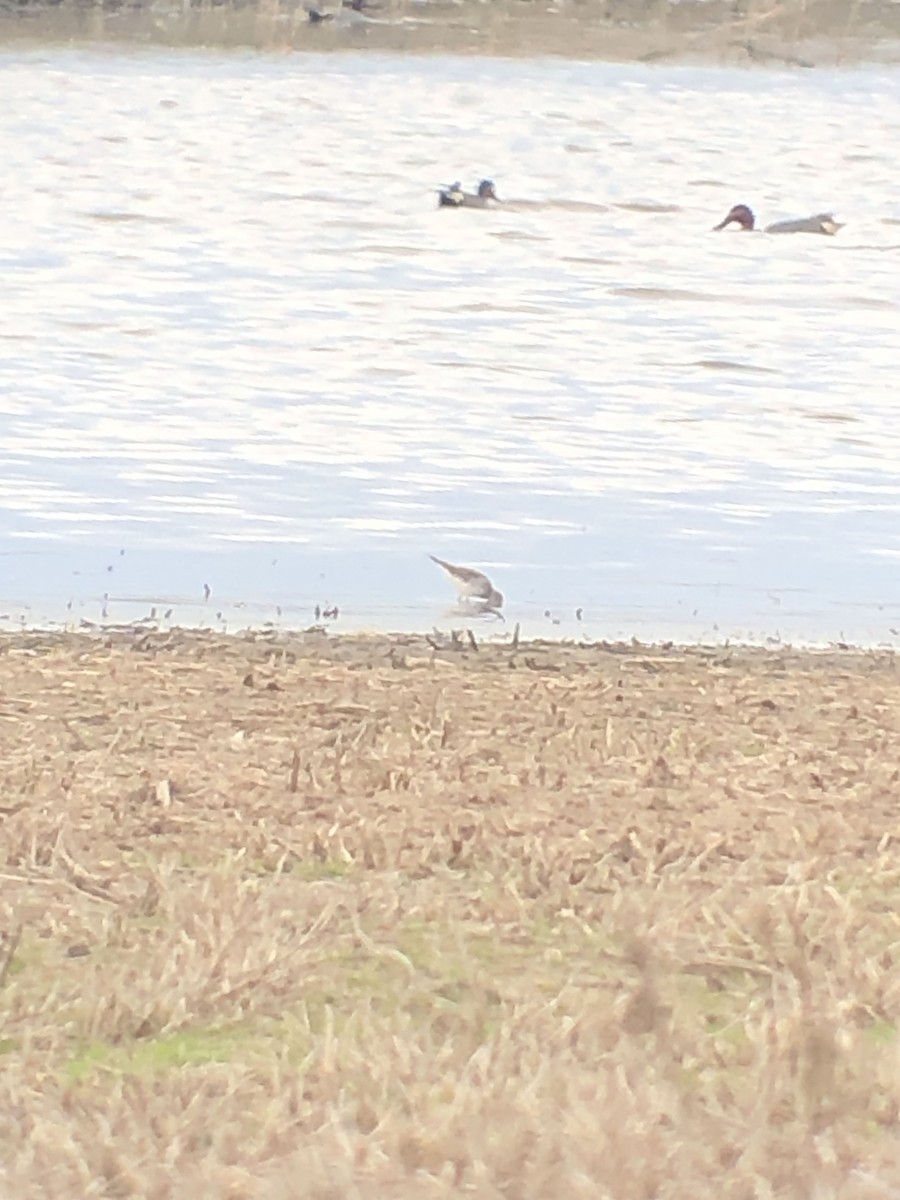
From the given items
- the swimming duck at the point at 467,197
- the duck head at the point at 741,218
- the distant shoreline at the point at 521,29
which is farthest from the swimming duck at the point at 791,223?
the distant shoreline at the point at 521,29

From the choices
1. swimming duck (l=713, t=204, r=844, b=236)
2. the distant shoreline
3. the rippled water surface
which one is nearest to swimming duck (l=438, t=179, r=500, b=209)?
the rippled water surface

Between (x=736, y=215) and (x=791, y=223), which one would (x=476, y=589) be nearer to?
(x=791, y=223)

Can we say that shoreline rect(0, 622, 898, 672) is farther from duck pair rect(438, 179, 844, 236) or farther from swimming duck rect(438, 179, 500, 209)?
swimming duck rect(438, 179, 500, 209)

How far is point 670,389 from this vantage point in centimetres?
1277

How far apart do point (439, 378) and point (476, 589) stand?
16.2ft

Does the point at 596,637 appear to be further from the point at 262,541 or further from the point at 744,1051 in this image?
the point at 744,1051

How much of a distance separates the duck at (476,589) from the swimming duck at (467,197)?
13007 millimetres

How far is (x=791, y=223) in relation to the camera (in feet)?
65.0

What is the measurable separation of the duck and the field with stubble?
147cm

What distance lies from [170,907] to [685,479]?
20.9ft

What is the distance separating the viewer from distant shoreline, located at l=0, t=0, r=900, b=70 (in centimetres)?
3356

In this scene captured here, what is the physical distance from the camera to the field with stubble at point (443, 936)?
3.34 metres

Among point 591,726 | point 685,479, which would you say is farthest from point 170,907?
point 685,479

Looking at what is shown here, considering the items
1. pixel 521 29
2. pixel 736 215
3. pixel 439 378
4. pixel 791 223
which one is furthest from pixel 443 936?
pixel 521 29
